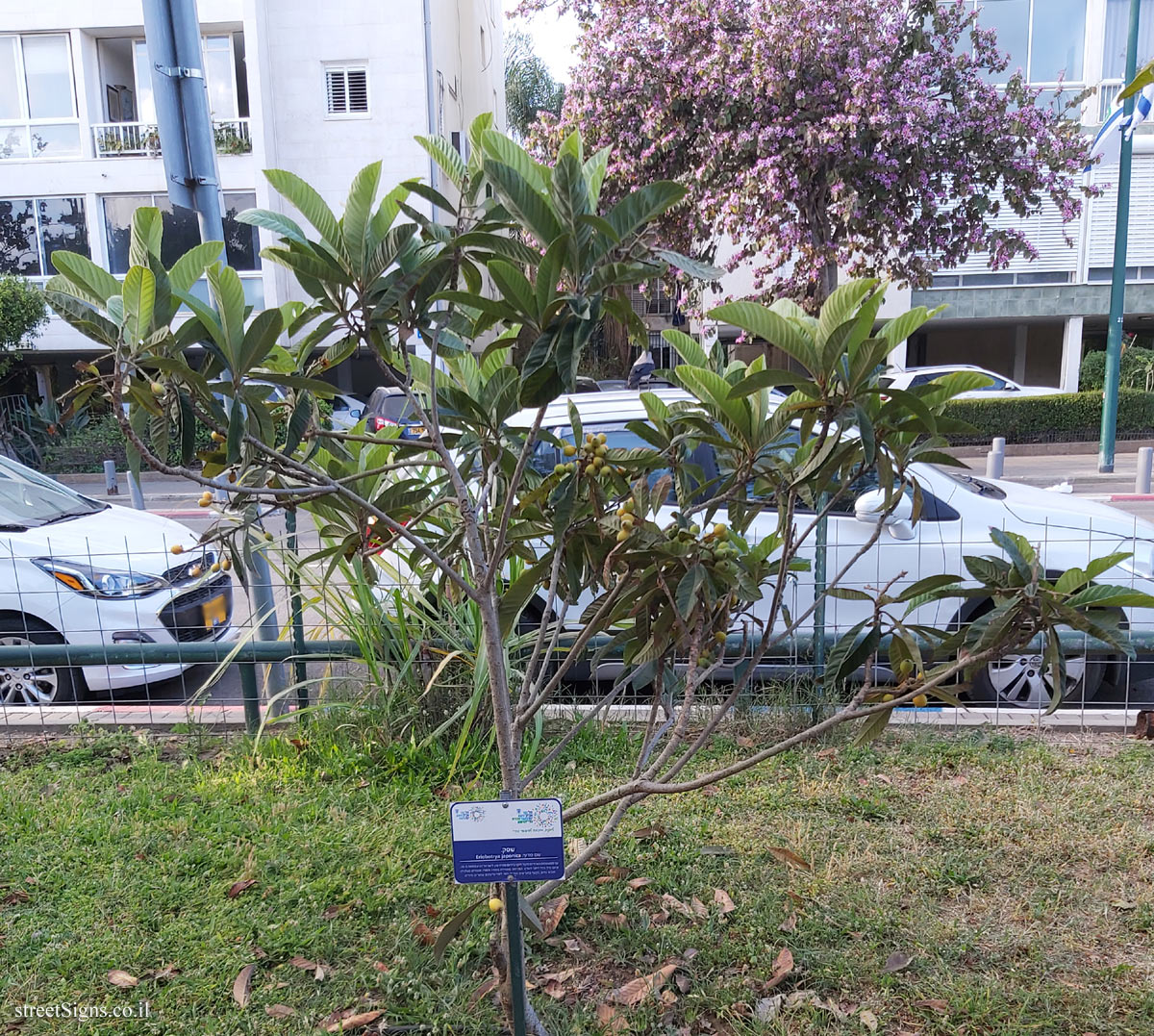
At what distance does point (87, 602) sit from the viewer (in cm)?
504

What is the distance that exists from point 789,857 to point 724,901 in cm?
33

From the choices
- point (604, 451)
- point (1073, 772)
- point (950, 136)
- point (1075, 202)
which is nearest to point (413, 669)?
point (604, 451)

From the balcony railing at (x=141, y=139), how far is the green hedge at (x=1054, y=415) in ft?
51.5

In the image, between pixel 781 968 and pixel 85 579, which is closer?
pixel 781 968

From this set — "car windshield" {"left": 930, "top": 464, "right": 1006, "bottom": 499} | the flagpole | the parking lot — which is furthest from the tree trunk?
"car windshield" {"left": 930, "top": 464, "right": 1006, "bottom": 499}

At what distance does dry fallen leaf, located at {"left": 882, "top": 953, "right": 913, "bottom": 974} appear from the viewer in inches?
101

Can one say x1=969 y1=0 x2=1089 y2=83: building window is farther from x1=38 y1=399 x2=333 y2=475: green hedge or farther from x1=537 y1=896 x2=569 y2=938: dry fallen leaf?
x1=537 y1=896 x2=569 y2=938: dry fallen leaf

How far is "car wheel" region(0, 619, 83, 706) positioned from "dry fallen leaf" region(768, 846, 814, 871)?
3.62 meters

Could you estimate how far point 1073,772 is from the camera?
12.5 ft

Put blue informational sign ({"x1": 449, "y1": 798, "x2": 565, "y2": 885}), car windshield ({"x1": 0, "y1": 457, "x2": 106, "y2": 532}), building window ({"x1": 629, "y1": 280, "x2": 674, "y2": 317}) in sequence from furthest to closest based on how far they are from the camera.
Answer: car windshield ({"x1": 0, "y1": 457, "x2": 106, "y2": 532}) → building window ({"x1": 629, "y1": 280, "x2": 674, "y2": 317}) → blue informational sign ({"x1": 449, "y1": 798, "x2": 565, "y2": 885})

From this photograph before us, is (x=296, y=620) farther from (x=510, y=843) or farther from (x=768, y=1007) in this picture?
(x=768, y=1007)

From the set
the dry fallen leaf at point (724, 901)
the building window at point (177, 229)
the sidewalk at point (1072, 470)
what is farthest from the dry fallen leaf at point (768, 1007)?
the building window at point (177, 229)

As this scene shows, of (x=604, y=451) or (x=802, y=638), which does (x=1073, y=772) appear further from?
(x=604, y=451)

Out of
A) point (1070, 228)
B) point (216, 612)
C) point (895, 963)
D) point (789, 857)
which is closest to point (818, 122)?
point (216, 612)
